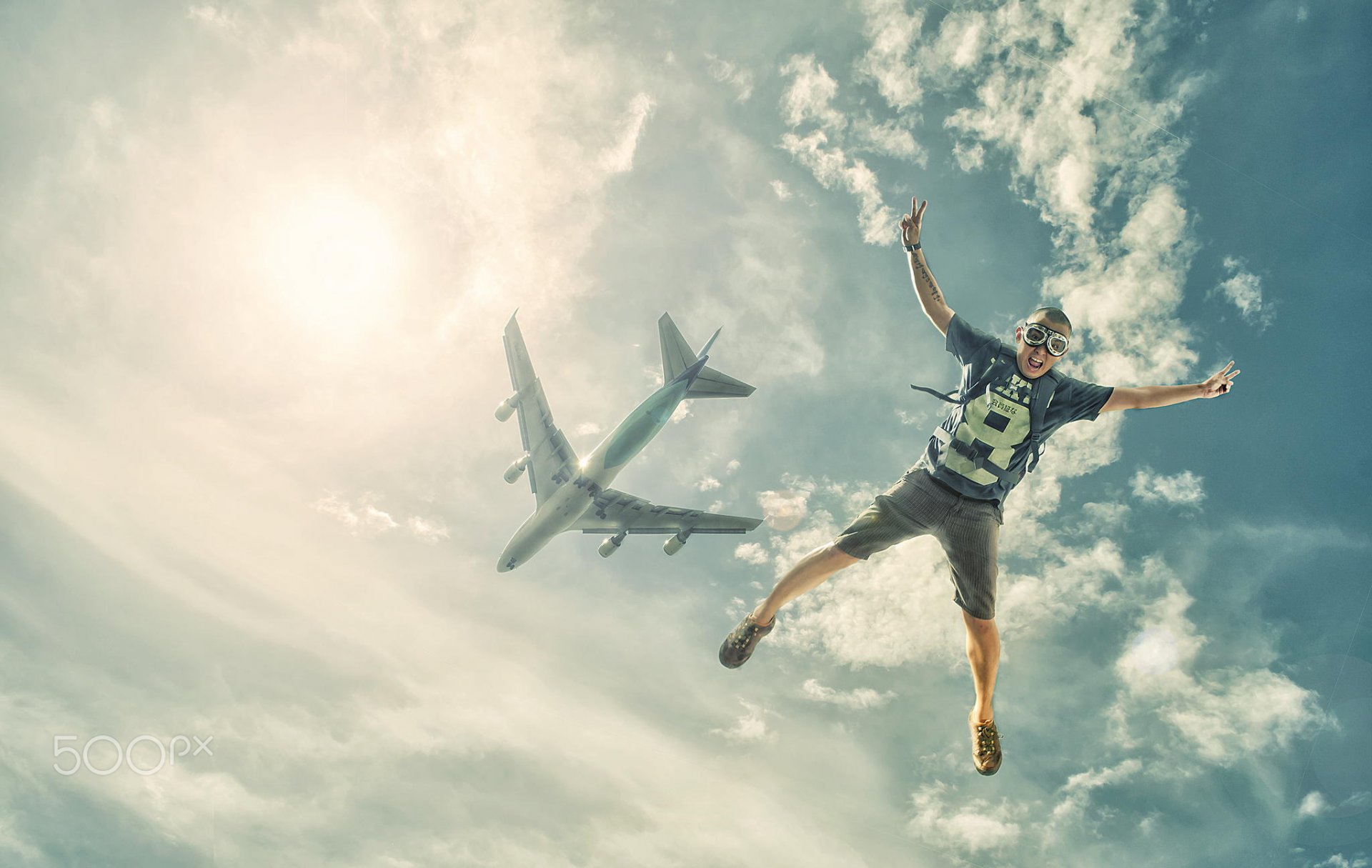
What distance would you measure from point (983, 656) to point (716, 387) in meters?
28.4

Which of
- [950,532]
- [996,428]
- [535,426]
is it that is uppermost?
[535,426]

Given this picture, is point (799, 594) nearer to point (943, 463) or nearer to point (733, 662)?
point (733, 662)

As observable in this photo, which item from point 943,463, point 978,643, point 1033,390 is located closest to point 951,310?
point 1033,390

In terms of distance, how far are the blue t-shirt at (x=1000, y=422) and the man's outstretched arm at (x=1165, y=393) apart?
13 cm

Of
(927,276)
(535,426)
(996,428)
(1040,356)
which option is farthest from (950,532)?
(535,426)

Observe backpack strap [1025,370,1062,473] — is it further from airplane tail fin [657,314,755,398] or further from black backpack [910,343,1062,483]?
airplane tail fin [657,314,755,398]

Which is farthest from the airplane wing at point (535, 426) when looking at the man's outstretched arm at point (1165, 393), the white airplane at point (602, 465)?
the man's outstretched arm at point (1165, 393)

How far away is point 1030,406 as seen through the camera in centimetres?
684

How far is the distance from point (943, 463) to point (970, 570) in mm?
1243

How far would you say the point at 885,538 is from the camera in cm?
692

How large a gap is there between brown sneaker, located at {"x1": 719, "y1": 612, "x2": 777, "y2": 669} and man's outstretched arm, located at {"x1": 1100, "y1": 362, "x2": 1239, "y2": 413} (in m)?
4.73

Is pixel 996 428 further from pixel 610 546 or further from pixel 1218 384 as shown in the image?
pixel 610 546

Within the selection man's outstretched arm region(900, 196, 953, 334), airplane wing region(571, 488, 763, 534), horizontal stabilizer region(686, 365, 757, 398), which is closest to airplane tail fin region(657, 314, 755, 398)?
horizontal stabilizer region(686, 365, 757, 398)

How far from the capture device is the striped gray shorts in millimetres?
6762
